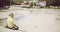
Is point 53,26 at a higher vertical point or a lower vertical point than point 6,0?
lower

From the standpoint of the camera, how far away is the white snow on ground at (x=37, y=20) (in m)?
1.09

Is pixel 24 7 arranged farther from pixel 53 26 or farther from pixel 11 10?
pixel 53 26

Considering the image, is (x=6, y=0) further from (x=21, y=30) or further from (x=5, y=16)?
(x=21, y=30)

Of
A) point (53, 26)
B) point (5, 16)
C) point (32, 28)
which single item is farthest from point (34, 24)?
point (5, 16)

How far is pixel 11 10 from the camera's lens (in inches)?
44.9

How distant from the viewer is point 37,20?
44.2 inches

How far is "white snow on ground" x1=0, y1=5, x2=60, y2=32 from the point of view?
3.59 feet

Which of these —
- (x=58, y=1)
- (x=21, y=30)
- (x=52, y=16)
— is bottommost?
(x=21, y=30)

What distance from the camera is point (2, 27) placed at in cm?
111

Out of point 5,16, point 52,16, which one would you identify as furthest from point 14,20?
point 52,16

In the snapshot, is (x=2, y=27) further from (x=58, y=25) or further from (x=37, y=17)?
(x=58, y=25)

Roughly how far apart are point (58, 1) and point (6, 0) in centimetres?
46

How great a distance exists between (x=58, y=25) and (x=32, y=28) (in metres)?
0.23

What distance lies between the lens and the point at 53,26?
1.10 meters
